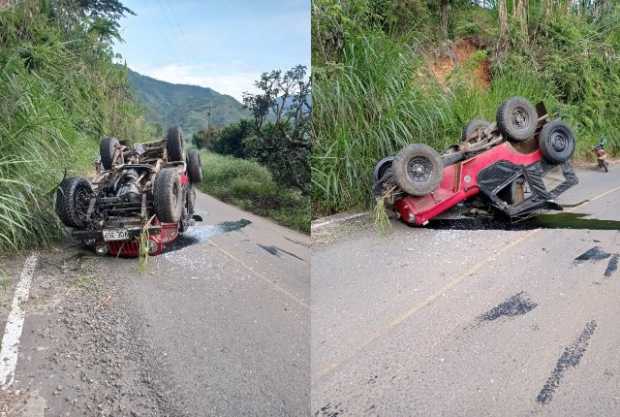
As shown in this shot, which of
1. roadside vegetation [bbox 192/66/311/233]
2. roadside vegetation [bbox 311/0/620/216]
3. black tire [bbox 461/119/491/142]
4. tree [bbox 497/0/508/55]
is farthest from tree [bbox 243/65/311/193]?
tree [bbox 497/0/508/55]

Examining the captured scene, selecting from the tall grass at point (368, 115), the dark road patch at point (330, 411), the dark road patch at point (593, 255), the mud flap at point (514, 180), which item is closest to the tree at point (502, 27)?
the tall grass at point (368, 115)

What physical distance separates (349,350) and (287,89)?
1360mm

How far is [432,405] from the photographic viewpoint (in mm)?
1710

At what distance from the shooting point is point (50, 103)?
4.40 feet

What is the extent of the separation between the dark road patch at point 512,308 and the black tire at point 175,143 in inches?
65.7

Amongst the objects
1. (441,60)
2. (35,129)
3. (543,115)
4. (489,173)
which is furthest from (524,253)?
(441,60)

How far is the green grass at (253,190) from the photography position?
1187 millimetres

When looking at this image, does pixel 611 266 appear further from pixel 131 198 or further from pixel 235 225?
pixel 131 198

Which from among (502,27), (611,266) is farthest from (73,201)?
(502,27)

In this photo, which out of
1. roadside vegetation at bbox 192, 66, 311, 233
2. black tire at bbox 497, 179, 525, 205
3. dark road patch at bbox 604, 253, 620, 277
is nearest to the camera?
roadside vegetation at bbox 192, 66, 311, 233

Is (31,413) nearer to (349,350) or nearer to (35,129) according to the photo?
(35,129)

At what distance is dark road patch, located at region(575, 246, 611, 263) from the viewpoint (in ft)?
10.5

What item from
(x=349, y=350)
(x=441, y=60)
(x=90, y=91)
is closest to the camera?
(x=90, y=91)

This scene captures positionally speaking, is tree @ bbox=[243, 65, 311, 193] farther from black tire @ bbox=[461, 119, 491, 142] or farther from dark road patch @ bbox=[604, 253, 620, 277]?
black tire @ bbox=[461, 119, 491, 142]
